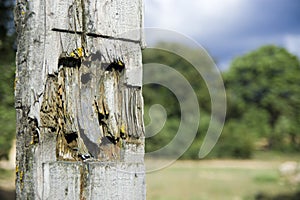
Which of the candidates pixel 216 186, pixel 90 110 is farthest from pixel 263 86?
pixel 90 110

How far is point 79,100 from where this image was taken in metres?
1.77

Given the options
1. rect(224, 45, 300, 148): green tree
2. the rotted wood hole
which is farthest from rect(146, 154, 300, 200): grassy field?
rect(224, 45, 300, 148): green tree

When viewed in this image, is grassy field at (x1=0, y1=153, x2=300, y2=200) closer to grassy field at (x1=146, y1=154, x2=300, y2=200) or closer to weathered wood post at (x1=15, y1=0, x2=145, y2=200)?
grassy field at (x1=146, y1=154, x2=300, y2=200)

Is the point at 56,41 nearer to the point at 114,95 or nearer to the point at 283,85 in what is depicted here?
the point at 114,95

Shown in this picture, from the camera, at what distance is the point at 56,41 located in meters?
1.73

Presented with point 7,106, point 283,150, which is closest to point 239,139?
point 283,150

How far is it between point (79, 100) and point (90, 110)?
0.06m

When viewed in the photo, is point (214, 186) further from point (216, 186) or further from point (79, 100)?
point (79, 100)

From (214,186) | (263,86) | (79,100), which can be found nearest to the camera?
(79,100)

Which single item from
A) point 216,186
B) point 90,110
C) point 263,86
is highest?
point 263,86

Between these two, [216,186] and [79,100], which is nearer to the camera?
[79,100]

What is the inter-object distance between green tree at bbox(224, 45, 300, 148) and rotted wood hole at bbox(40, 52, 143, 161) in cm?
4230

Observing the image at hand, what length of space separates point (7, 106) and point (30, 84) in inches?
160

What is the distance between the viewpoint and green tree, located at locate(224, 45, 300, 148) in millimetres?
46344
